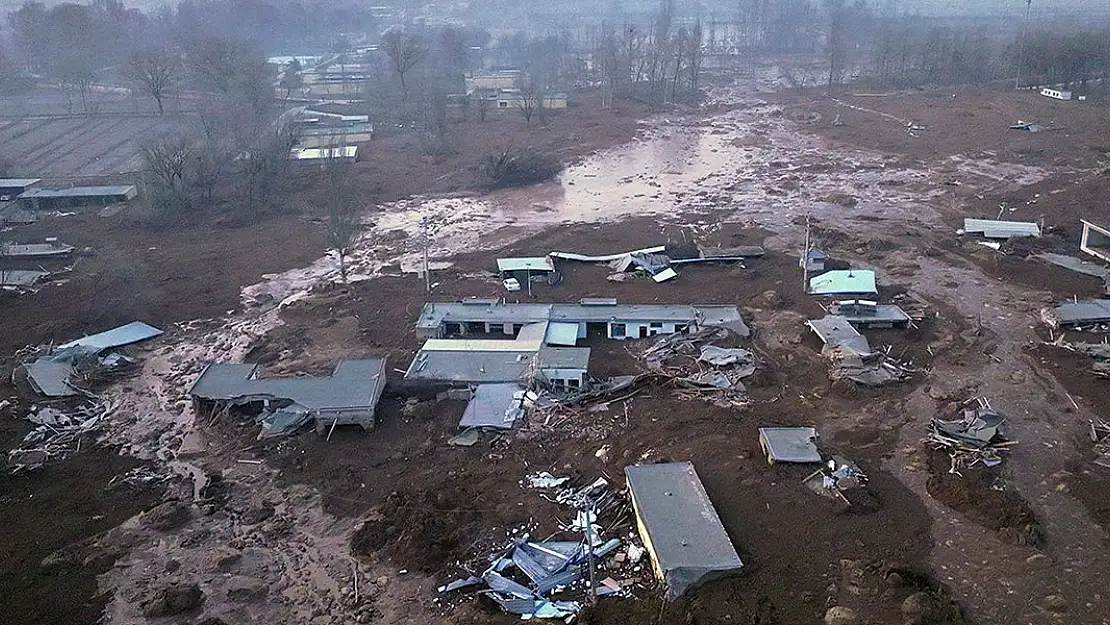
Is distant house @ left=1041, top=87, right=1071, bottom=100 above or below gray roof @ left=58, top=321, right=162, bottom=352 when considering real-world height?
above

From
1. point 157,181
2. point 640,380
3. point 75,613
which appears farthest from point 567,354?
point 157,181

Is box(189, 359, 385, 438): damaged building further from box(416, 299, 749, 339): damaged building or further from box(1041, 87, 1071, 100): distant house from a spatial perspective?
box(1041, 87, 1071, 100): distant house

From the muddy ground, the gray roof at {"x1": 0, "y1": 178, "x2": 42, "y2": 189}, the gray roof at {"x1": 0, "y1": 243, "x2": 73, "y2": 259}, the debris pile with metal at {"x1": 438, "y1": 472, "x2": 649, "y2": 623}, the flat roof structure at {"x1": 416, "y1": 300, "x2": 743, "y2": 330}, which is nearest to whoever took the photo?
the debris pile with metal at {"x1": 438, "y1": 472, "x2": 649, "y2": 623}

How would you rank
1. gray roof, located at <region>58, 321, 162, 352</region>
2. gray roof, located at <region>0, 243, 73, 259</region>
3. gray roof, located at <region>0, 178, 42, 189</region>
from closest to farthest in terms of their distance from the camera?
gray roof, located at <region>58, 321, 162, 352</region> < gray roof, located at <region>0, 243, 73, 259</region> < gray roof, located at <region>0, 178, 42, 189</region>

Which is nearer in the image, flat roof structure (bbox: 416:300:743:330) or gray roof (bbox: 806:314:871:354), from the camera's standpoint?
gray roof (bbox: 806:314:871:354)

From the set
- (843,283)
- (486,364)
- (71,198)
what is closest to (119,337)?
(486,364)

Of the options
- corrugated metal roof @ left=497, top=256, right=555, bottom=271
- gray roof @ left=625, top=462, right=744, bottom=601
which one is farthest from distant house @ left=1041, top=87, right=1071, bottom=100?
gray roof @ left=625, top=462, right=744, bottom=601
